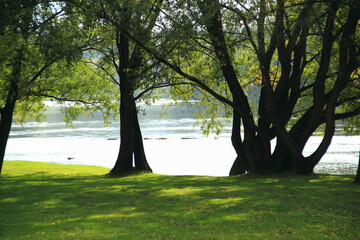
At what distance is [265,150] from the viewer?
57.1ft

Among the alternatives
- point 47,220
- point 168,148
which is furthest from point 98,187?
point 168,148

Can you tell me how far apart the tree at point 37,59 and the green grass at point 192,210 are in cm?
422

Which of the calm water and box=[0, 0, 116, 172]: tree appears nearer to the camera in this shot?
box=[0, 0, 116, 172]: tree

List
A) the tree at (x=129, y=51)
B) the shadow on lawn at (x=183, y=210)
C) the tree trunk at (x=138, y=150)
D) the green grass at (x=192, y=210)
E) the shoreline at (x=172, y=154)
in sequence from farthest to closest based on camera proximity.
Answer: the shoreline at (x=172, y=154)
the tree trunk at (x=138, y=150)
the tree at (x=129, y=51)
the shadow on lawn at (x=183, y=210)
the green grass at (x=192, y=210)

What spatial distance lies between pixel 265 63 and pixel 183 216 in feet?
25.8

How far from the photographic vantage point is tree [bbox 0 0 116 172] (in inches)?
578

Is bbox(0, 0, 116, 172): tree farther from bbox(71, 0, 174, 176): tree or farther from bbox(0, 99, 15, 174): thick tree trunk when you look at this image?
bbox(71, 0, 174, 176): tree

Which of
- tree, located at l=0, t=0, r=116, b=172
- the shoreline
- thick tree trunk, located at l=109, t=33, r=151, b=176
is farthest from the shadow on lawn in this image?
the shoreline

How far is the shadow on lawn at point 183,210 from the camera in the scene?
8773mm

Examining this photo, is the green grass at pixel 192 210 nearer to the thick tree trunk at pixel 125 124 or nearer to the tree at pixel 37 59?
the tree at pixel 37 59

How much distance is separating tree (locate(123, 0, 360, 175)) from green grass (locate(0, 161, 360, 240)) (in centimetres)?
158

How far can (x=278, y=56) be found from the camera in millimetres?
16469

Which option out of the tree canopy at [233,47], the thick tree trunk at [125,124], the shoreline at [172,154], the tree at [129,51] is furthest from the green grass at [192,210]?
the shoreline at [172,154]

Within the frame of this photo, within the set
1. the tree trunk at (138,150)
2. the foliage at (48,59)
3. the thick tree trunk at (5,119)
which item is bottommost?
the tree trunk at (138,150)
